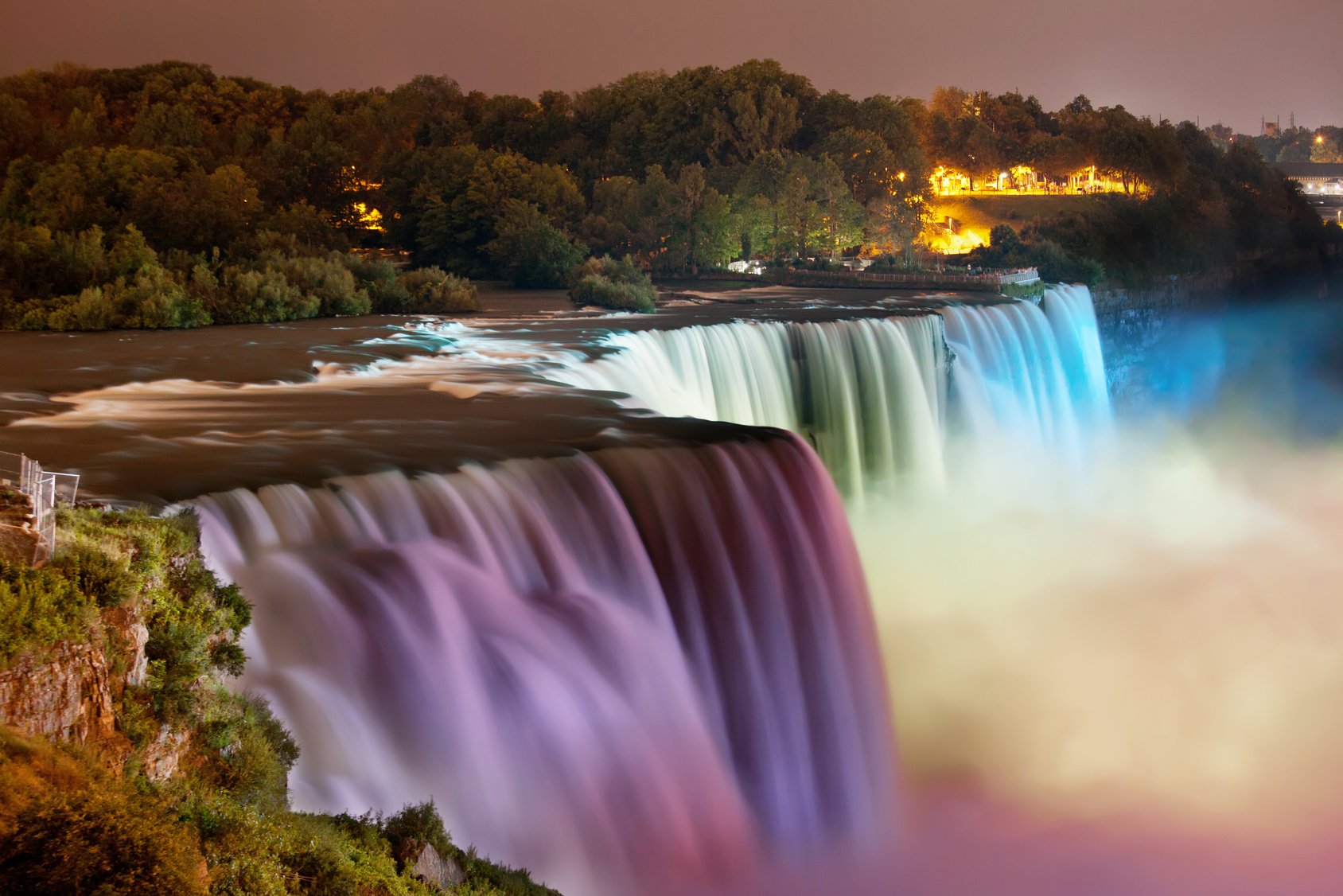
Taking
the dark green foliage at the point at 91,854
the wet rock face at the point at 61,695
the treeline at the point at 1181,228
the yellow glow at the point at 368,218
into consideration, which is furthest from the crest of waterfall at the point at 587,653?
the yellow glow at the point at 368,218

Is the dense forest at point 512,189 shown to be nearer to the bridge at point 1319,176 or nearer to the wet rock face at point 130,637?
the wet rock face at point 130,637

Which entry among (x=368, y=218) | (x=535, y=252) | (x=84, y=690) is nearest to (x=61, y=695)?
(x=84, y=690)

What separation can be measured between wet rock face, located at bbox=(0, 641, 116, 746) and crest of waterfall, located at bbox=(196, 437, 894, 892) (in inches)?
69.3

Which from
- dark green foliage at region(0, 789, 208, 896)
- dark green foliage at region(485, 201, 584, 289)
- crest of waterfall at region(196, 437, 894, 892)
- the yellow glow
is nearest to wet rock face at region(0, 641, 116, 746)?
dark green foliage at region(0, 789, 208, 896)

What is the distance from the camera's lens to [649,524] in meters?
12.3

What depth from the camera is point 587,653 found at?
10.9 metres

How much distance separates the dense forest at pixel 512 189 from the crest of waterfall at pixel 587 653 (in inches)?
697

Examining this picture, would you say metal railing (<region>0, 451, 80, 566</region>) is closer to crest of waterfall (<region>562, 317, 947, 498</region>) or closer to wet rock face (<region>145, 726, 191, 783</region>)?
wet rock face (<region>145, 726, 191, 783</region>)

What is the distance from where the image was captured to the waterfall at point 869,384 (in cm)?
2219

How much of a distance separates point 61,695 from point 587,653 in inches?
185

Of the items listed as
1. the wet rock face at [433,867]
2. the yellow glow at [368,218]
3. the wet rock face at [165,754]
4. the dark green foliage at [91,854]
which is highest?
the yellow glow at [368,218]

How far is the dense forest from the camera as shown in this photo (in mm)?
31312

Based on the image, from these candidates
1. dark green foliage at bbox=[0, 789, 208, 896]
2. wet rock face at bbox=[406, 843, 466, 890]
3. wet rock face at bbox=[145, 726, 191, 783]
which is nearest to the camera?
dark green foliage at bbox=[0, 789, 208, 896]

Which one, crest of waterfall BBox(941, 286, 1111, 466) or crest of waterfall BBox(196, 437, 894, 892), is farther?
crest of waterfall BBox(941, 286, 1111, 466)
